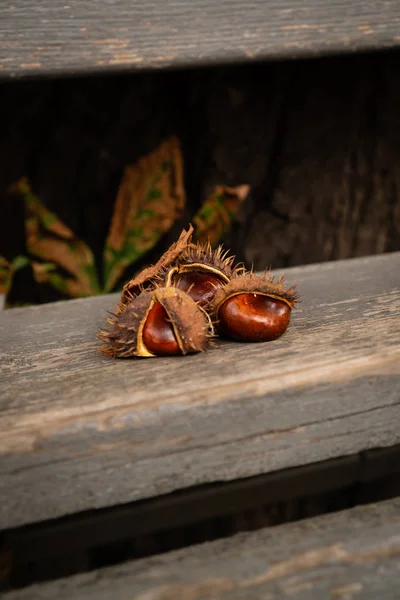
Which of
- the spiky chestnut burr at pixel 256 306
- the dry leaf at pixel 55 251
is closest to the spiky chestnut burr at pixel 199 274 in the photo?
the spiky chestnut burr at pixel 256 306

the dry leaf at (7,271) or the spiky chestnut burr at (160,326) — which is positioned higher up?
the spiky chestnut burr at (160,326)

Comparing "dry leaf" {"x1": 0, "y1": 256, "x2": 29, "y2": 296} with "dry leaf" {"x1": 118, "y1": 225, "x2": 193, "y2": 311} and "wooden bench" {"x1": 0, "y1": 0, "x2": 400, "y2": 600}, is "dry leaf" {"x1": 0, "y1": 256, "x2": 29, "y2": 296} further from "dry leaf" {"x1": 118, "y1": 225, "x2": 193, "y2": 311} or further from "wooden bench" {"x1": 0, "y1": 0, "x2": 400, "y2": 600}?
"dry leaf" {"x1": 118, "y1": 225, "x2": 193, "y2": 311}

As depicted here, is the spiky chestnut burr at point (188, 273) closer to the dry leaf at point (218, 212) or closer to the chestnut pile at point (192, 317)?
the chestnut pile at point (192, 317)

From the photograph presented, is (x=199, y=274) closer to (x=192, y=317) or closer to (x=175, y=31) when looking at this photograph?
(x=192, y=317)

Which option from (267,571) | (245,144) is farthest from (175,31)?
(267,571)

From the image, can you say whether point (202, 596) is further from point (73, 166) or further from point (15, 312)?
point (73, 166)
